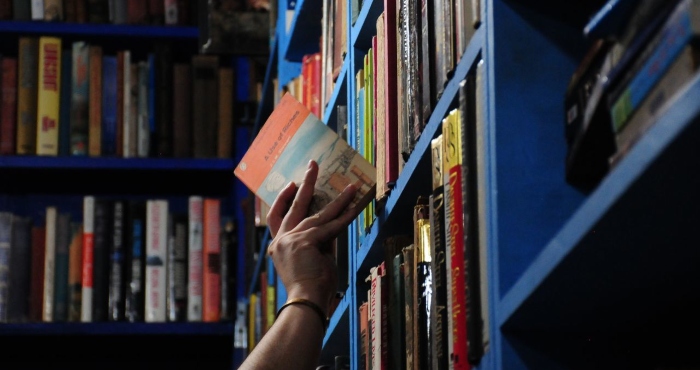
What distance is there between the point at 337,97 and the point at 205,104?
4.18 ft

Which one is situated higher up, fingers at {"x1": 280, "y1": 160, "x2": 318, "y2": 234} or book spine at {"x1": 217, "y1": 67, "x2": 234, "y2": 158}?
fingers at {"x1": 280, "y1": 160, "x2": 318, "y2": 234}

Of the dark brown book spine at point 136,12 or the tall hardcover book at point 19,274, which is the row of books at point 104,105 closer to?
the dark brown book spine at point 136,12

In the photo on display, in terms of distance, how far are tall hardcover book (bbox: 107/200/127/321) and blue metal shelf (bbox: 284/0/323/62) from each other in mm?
710

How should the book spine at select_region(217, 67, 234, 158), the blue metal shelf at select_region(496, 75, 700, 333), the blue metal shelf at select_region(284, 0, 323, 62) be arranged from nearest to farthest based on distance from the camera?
1. the blue metal shelf at select_region(496, 75, 700, 333)
2. the blue metal shelf at select_region(284, 0, 323, 62)
3. the book spine at select_region(217, 67, 234, 158)

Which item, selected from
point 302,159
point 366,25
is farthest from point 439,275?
point 366,25

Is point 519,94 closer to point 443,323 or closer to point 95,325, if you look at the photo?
point 443,323

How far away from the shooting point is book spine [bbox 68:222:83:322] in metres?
2.74

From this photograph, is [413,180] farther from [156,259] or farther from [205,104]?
[205,104]

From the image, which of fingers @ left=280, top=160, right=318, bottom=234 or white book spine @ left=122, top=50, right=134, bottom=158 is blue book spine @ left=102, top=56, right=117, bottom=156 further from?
fingers @ left=280, top=160, right=318, bottom=234

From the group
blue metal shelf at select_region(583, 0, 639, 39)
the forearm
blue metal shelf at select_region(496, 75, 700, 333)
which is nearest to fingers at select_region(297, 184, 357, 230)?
the forearm

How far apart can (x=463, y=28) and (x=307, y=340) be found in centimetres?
55

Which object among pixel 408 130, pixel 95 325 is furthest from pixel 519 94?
pixel 95 325

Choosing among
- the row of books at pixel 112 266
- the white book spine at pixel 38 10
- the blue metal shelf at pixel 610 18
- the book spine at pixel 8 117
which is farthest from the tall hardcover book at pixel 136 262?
the blue metal shelf at pixel 610 18

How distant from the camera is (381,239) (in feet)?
4.47
